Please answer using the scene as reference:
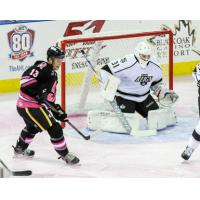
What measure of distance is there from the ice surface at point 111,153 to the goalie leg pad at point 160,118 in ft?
0.17

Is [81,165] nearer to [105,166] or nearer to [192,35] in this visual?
[105,166]

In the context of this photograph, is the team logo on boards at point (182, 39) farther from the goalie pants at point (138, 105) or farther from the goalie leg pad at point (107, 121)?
the goalie leg pad at point (107, 121)

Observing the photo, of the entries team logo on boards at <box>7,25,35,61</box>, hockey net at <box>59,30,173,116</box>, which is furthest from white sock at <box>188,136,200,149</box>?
team logo on boards at <box>7,25,35,61</box>

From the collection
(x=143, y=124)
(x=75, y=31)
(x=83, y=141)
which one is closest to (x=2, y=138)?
(x=83, y=141)

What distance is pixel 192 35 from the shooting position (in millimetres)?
8906

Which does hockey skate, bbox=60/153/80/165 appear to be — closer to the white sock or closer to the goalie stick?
the white sock

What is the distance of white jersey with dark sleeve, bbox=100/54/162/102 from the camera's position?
7.21 metres

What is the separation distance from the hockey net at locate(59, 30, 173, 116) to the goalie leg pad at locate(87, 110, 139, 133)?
8.9 inches

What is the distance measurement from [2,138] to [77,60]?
1.47m

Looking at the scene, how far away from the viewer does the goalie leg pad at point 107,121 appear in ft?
23.7

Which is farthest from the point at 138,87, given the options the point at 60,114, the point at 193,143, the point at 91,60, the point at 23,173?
the point at 23,173

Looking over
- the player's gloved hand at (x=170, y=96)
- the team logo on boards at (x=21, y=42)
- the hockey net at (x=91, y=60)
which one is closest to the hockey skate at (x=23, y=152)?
the hockey net at (x=91, y=60)

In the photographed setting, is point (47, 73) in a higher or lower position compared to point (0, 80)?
higher

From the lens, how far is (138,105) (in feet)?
24.2
